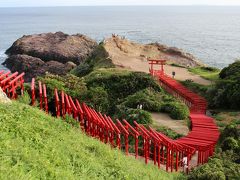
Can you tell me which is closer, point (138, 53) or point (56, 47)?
point (138, 53)

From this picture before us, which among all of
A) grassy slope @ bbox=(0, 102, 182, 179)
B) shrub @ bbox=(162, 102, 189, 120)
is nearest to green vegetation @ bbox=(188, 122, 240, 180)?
grassy slope @ bbox=(0, 102, 182, 179)

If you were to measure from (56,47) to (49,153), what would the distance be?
62496mm

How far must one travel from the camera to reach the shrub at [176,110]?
25.5 m

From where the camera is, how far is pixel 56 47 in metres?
71.4

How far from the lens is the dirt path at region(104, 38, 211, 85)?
39.9 metres

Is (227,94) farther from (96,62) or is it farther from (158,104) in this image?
(96,62)

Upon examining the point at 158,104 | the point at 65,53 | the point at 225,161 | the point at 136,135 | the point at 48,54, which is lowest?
the point at 48,54

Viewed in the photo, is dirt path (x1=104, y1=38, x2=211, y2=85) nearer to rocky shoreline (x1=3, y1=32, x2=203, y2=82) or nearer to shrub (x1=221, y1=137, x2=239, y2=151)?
rocky shoreline (x1=3, y1=32, x2=203, y2=82)

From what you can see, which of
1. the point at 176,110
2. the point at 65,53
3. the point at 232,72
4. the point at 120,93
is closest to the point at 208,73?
the point at 232,72

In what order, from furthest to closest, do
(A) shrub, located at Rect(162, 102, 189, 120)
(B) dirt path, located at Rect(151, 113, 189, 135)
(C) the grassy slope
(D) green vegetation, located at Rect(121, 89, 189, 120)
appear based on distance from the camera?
(D) green vegetation, located at Rect(121, 89, 189, 120) < (A) shrub, located at Rect(162, 102, 189, 120) < (B) dirt path, located at Rect(151, 113, 189, 135) < (C) the grassy slope

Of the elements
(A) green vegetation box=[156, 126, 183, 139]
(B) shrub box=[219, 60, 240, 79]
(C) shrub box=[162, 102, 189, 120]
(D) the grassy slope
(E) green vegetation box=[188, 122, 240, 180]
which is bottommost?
(A) green vegetation box=[156, 126, 183, 139]

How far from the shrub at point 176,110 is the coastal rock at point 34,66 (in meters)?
32.4

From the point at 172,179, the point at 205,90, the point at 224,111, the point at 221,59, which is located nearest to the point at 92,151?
the point at 172,179

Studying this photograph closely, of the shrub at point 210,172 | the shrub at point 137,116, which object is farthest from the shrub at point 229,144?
the shrub at point 137,116
